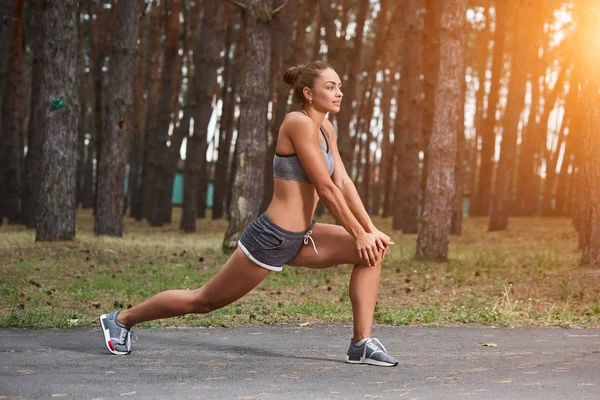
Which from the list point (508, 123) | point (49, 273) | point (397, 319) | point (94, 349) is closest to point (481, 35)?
point (508, 123)

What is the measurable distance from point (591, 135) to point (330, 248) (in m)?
8.70

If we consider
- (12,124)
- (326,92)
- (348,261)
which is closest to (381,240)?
(348,261)

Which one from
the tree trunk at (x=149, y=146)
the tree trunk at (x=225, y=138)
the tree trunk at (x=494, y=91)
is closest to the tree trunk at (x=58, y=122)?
the tree trunk at (x=149, y=146)

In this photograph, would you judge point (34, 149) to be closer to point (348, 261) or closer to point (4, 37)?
point (4, 37)

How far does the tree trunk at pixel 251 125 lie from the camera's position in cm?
1755

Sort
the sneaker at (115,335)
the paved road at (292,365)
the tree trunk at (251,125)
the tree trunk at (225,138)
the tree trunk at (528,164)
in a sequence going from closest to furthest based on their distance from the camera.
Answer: the paved road at (292,365)
the sneaker at (115,335)
the tree trunk at (251,125)
the tree trunk at (528,164)
the tree trunk at (225,138)

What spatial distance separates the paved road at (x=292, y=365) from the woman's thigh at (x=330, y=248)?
757 millimetres

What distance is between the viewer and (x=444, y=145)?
15.9m

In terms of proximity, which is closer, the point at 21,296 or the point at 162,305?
the point at 162,305

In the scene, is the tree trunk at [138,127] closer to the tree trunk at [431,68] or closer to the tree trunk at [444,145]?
the tree trunk at [431,68]

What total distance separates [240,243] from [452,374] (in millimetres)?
1715

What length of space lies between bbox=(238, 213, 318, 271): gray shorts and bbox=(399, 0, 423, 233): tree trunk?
19.0 metres

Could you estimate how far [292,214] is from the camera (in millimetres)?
6293

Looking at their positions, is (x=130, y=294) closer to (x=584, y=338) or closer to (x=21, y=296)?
(x=21, y=296)
